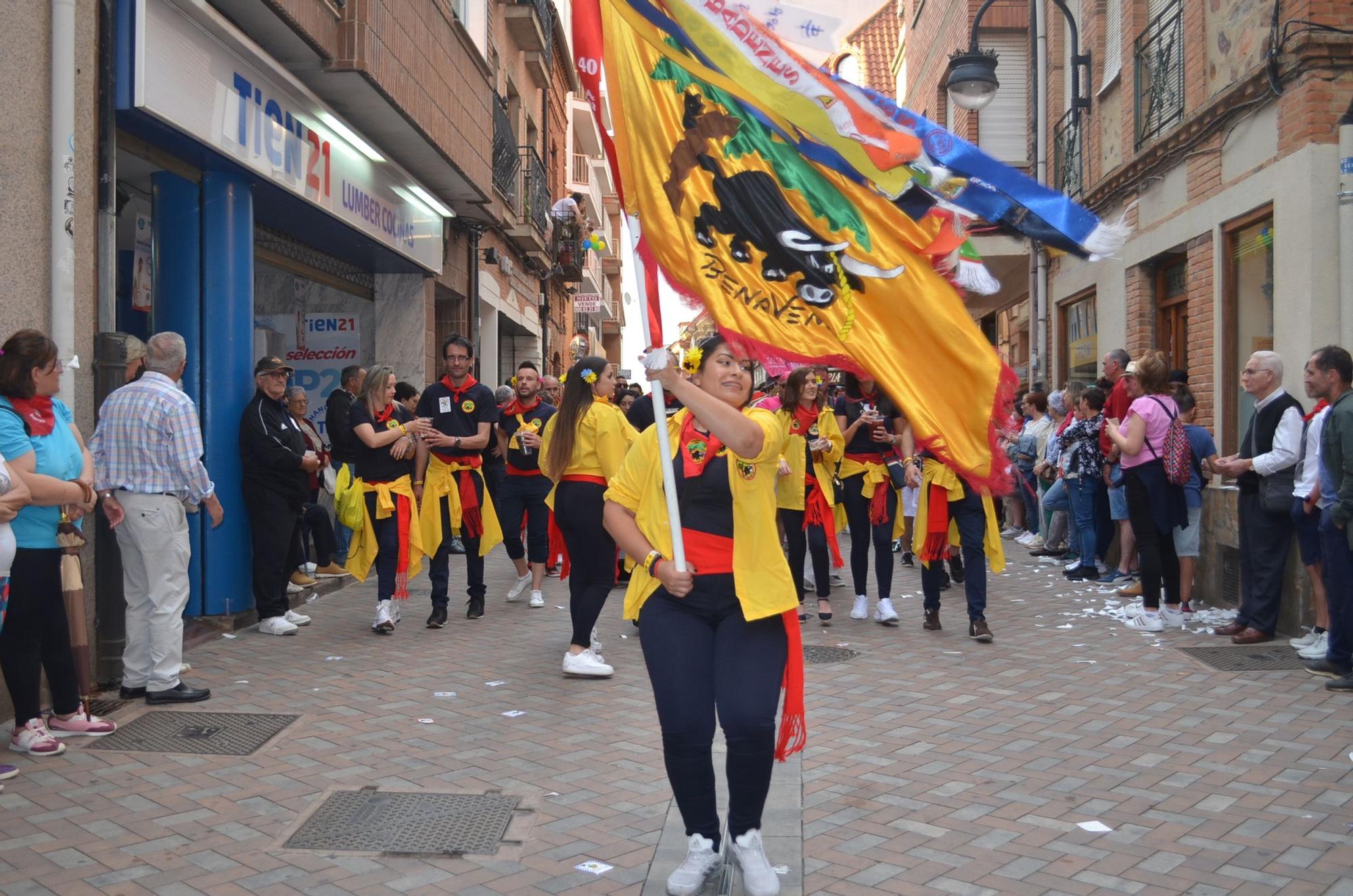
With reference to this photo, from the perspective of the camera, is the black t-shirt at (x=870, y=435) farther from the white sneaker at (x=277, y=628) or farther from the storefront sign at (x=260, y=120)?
the storefront sign at (x=260, y=120)

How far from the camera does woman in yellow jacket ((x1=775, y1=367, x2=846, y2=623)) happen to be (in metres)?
9.09

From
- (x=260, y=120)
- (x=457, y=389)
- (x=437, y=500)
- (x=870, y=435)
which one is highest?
(x=260, y=120)

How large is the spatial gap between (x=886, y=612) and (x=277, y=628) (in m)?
4.62

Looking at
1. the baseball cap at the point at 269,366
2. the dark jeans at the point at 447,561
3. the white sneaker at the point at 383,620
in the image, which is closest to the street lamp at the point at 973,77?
the dark jeans at the point at 447,561

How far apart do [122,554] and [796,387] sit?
4923 mm

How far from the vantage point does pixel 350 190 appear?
11.9 metres

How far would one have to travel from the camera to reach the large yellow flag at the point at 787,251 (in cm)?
429

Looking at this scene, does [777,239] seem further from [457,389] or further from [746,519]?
[457,389]

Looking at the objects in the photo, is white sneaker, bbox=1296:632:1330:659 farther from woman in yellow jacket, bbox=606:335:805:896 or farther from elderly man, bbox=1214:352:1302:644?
woman in yellow jacket, bbox=606:335:805:896

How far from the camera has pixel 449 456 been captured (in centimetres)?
919

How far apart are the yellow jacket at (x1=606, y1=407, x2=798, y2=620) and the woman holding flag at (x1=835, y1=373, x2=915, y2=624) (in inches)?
207

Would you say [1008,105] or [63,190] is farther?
[1008,105]

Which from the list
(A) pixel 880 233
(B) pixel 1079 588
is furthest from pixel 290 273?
(A) pixel 880 233

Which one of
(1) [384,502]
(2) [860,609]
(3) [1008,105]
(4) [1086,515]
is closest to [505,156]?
(3) [1008,105]
